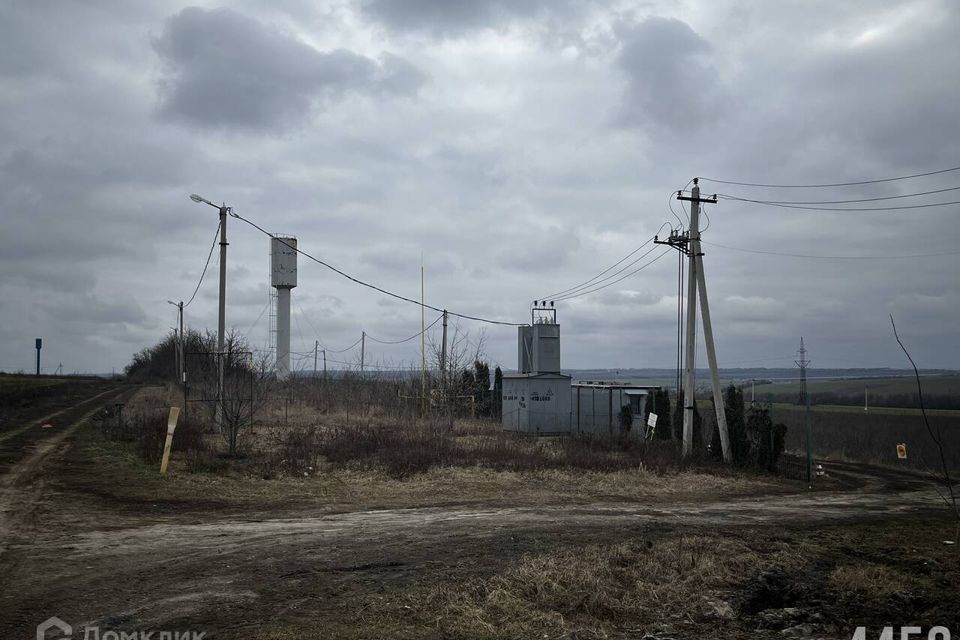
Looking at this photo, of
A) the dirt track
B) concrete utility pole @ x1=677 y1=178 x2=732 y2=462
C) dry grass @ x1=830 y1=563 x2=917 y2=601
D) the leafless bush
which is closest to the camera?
the dirt track

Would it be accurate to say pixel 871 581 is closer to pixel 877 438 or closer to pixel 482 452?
pixel 482 452

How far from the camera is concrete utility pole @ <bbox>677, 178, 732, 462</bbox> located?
68.6 ft

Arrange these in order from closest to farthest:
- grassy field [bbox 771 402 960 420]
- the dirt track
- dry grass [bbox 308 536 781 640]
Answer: dry grass [bbox 308 536 781 640]
the dirt track
grassy field [bbox 771 402 960 420]

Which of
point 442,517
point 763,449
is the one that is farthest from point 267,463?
point 763,449

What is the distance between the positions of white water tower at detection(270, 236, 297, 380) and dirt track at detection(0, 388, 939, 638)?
32647 millimetres

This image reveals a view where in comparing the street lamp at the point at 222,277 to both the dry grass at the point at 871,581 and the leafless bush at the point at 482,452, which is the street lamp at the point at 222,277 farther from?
the dry grass at the point at 871,581

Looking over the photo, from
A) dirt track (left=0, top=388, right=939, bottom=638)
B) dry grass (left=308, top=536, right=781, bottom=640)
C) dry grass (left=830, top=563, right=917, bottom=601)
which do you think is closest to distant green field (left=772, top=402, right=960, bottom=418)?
dirt track (left=0, top=388, right=939, bottom=638)

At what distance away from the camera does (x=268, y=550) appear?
997 cm

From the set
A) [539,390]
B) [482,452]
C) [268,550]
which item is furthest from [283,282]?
[268,550]

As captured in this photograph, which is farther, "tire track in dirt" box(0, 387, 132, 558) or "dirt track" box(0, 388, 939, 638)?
"tire track in dirt" box(0, 387, 132, 558)

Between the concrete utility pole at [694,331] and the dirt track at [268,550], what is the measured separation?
501 centimetres

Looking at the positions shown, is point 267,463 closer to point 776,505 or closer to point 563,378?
point 776,505

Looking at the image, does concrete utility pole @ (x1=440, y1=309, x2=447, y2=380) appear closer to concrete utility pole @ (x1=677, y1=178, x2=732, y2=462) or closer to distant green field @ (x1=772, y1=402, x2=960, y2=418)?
concrete utility pole @ (x1=677, y1=178, x2=732, y2=462)

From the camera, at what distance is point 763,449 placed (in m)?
21.2
